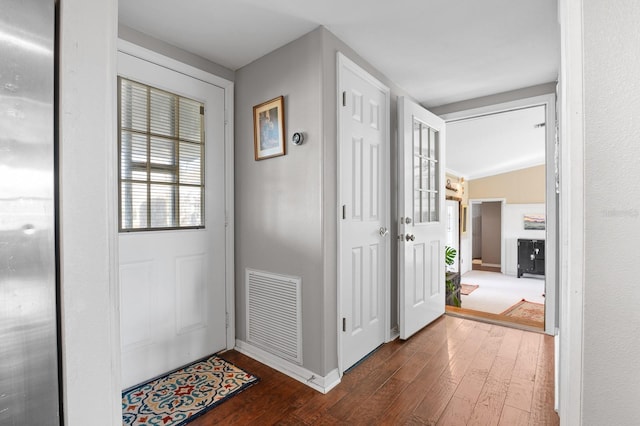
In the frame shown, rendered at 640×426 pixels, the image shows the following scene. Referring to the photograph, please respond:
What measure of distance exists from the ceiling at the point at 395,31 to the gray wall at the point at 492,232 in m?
6.72

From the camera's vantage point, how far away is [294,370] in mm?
1973

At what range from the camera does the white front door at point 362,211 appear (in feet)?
6.56

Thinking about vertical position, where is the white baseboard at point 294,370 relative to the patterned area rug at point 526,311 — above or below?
above

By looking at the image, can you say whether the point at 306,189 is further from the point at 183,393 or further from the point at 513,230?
the point at 513,230

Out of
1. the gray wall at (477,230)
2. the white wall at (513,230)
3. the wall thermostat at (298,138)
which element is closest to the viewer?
the wall thermostat at (298,138)

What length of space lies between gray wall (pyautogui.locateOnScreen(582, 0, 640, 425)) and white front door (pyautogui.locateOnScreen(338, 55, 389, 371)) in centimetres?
A: 133

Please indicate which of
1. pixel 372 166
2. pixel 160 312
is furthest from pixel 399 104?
pixel 160 312

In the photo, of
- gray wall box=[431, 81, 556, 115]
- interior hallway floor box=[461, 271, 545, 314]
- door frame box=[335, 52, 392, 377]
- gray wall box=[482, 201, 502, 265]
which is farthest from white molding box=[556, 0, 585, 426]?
gray wall box=[482, 201, 502, 265]

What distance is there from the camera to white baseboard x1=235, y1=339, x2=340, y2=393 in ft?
5.99

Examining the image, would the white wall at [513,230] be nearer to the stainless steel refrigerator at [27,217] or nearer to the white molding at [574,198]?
the white molding at [574,198]

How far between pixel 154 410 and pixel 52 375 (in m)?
1.11

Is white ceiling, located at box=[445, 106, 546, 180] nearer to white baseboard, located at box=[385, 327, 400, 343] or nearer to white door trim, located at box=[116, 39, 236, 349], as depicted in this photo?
white baseboard, located at box=[385, 327, 400, 343]

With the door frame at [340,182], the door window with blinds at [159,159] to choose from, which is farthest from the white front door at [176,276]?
the door frame at [340,182]

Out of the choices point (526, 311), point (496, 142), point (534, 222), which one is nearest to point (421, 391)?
point (526, 311)
